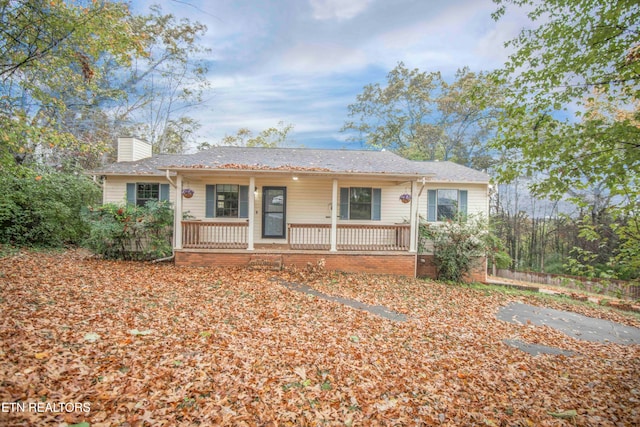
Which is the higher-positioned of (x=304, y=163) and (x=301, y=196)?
(x=304, y=163)

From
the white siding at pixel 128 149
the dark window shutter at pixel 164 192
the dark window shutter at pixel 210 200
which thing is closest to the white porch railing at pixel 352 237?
the dark window shutter at pixel 210 200

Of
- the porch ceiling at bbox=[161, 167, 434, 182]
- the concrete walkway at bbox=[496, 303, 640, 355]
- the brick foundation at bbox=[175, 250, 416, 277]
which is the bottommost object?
the concrete walkway at bbox=[496, 303, 640, 355]

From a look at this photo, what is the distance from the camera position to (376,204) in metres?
11.7

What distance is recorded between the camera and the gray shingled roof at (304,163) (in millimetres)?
10617

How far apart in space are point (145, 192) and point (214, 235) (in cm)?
387

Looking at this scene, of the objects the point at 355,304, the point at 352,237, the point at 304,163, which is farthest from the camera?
the point at 304,163

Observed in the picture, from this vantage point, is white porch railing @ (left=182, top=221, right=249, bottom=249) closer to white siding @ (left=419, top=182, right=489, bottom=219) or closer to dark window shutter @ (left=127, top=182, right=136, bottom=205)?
dark window shutter @ (left=127, top=182, right=136, bottom=205)

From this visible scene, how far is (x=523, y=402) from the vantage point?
3463 millimetres

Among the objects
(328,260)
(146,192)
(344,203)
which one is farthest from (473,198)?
(146,192)

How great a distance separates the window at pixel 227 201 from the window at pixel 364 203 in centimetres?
402

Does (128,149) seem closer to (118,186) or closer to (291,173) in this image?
(118,186)

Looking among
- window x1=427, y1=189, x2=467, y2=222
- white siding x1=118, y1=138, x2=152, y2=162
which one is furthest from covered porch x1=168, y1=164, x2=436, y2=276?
white siding x1=118, y1=138, x2=152, y2=162

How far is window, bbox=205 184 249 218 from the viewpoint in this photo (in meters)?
11.4

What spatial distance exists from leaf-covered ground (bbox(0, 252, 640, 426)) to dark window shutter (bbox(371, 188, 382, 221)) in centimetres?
517
